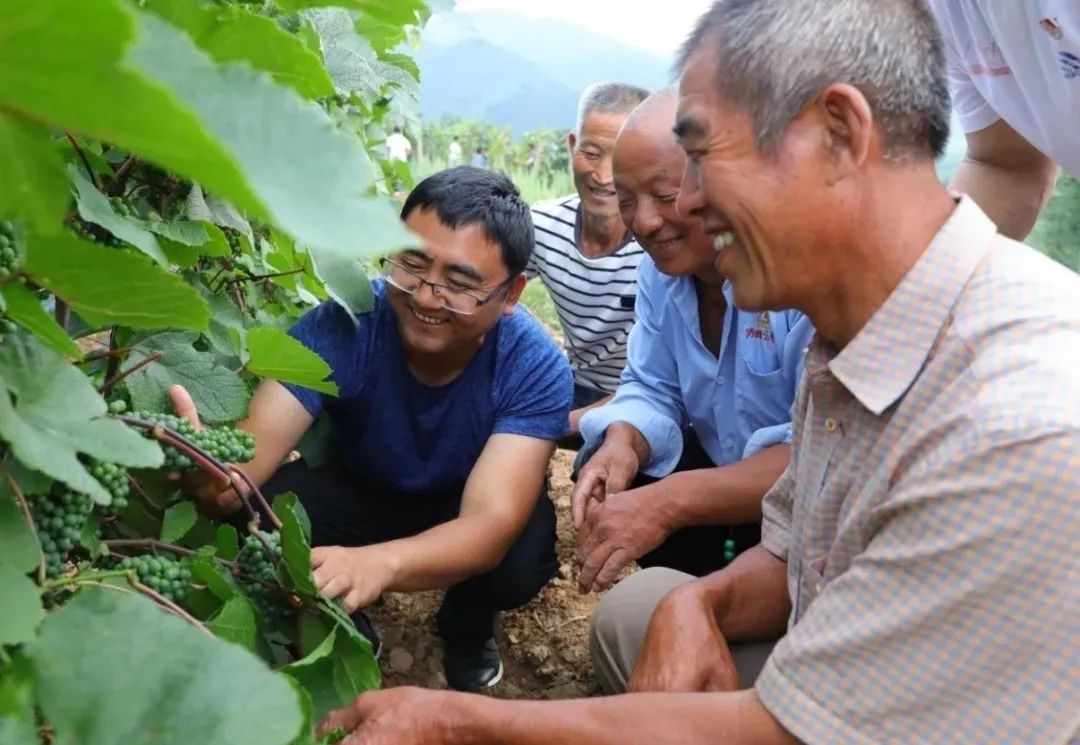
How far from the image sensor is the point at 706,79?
1.25 meters

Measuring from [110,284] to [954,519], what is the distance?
0.83m

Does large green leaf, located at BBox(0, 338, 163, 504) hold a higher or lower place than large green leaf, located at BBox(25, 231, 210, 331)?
lower

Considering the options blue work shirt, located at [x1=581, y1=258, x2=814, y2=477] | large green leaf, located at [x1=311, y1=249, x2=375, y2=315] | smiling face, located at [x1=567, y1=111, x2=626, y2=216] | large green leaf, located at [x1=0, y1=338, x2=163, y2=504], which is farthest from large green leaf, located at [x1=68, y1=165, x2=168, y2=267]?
smiling face, located at [x1=567, y1=111, x2=626, y2=216]

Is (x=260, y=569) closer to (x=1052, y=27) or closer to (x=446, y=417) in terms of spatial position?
(x=446, y=417)

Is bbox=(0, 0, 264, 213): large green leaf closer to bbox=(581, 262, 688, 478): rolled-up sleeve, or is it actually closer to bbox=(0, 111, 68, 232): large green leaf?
bbox=(0, 111, 68, 232): large green leaf

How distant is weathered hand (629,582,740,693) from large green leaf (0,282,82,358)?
3.48 ft

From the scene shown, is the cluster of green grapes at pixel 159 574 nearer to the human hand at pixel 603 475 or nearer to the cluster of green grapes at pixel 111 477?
the cluster of green grapes at pixel 111 477

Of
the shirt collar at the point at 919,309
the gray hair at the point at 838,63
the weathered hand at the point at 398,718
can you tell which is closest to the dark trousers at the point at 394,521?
the weathered hand at the point at 398,718

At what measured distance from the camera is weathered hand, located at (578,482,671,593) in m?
1.92

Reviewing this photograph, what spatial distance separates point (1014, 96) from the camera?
6.81 ft

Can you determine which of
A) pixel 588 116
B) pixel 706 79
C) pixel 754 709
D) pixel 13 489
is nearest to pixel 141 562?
pixel 13 489

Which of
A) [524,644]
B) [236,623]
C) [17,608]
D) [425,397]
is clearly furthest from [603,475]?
[17,608]

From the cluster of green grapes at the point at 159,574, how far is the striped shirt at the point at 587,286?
184 cm

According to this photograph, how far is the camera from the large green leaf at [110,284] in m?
0.64
